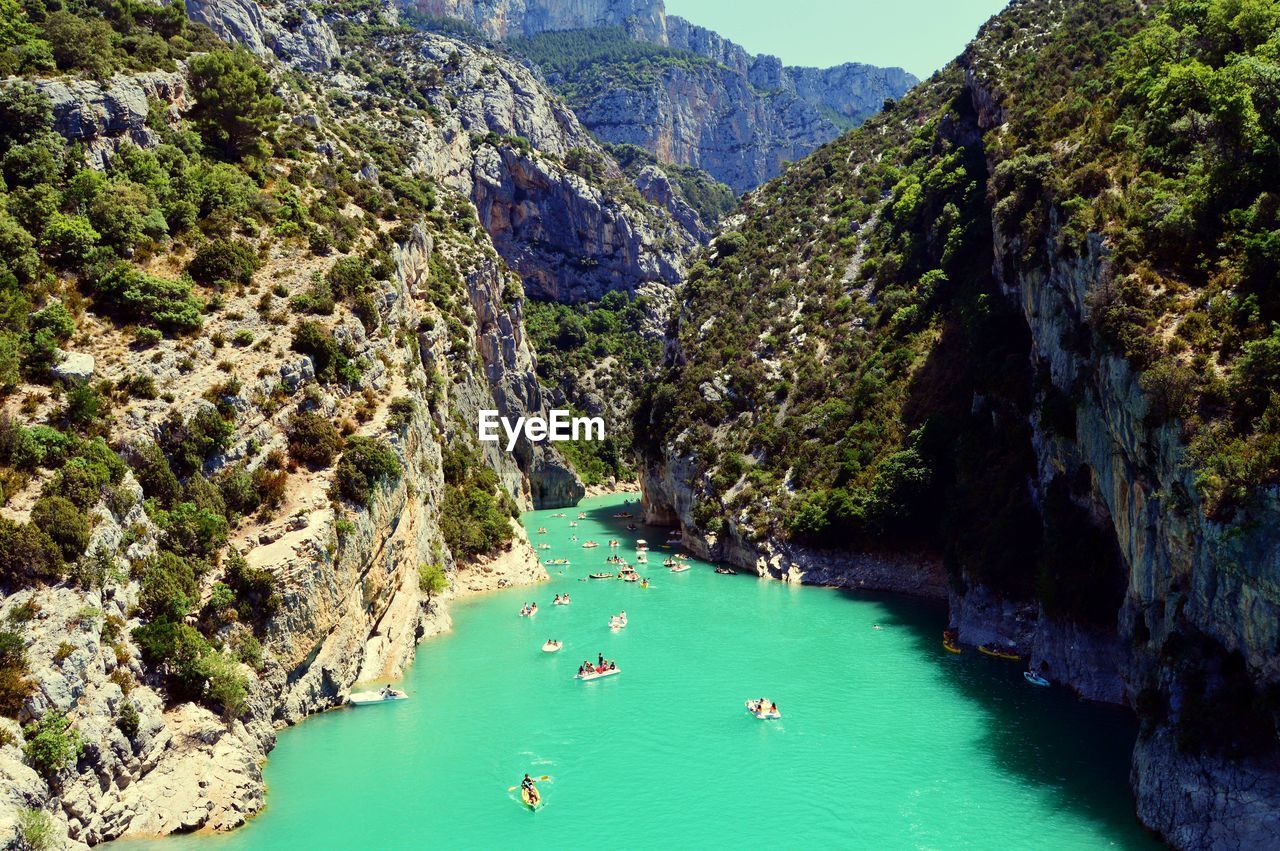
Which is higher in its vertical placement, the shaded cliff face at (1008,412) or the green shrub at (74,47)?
the green shrub at (74,47)

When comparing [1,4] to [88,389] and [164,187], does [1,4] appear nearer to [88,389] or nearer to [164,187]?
[164,187]

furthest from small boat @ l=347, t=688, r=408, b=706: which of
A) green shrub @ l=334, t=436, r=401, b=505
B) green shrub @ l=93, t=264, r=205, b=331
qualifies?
green shrub @ l=93, t=264, r=205, b=331

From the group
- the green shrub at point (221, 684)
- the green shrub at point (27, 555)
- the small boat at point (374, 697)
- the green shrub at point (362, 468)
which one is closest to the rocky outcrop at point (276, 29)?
the green shrub at point (362, 468)

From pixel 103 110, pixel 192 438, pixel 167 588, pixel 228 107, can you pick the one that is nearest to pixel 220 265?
pixel 103 110

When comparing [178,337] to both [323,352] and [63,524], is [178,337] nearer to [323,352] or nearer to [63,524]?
[323,352]

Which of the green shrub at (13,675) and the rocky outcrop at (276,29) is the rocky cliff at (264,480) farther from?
the rocky outcrop at (276,29)
